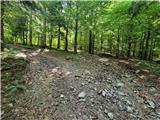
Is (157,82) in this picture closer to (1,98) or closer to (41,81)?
(41,81)

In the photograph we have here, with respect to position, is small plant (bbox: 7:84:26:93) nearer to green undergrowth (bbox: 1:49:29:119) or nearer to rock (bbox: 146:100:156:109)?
green undergrowth (bbox: 1:49:29:119)

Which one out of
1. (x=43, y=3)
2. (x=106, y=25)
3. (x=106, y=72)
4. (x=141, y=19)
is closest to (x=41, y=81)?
(x=106, y=72)

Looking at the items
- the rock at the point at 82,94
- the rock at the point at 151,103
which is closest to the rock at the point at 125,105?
the rock at the point at 151,103

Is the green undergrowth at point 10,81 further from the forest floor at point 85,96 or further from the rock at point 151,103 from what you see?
the rock at point 151,103

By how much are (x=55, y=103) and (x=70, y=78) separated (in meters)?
2.27

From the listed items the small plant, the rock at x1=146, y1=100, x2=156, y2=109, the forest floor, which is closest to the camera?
the forest floor

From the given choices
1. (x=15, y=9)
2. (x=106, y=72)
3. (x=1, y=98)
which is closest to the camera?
(x=1, y=98)

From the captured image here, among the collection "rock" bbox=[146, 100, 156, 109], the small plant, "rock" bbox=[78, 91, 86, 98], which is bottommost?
"rock" bbox=[146, 100, 156, 109]

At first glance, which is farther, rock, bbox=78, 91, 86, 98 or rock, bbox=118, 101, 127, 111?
rock, bbox=78, 91, 86, 98

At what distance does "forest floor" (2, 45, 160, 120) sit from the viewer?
621 centimetres

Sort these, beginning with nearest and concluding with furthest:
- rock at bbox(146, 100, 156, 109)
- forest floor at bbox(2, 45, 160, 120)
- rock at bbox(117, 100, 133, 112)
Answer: forest floor at bbox(2, 45, 160, 120)
rock at bbox(117, 100, 133, 112)
rock at bbox(146, 100, 156, 109)

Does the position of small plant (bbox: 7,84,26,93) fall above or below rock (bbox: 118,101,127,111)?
above

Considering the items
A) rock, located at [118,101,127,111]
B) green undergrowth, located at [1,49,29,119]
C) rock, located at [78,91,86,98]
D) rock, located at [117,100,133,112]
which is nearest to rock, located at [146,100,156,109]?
rock, located at [117,100,133,112]

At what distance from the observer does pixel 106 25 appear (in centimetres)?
1838
